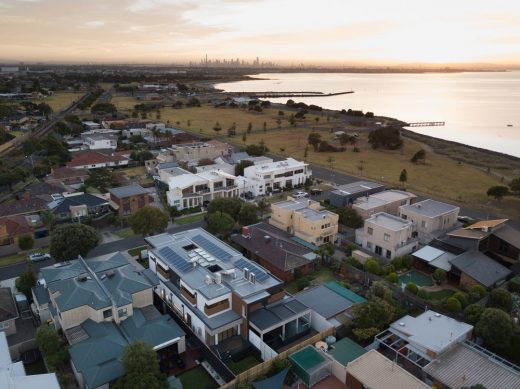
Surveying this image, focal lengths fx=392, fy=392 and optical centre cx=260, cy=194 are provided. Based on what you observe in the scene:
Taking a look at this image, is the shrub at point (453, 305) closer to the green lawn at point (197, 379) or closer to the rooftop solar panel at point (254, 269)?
the rooftop solar panel at point (254, 269)

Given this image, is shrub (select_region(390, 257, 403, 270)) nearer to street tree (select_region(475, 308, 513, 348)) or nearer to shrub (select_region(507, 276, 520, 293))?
shrub (select_region(507, 276, 520, 293))

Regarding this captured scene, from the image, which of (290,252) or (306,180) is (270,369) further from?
(306,180)

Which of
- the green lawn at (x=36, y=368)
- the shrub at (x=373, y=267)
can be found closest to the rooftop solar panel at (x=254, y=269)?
the shrub at (x=373, y=267)

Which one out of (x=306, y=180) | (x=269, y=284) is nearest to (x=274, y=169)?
(x=306, y=180)

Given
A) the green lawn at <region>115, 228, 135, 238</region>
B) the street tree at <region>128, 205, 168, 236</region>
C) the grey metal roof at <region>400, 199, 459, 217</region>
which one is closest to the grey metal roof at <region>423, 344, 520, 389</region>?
the grey metal roof at <region>400, 199, 459, 217</region>

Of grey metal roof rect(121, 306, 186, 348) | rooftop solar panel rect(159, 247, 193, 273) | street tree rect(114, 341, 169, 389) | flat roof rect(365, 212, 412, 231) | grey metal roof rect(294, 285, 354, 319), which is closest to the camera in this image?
street tree rect(114, 341, 169, 389)

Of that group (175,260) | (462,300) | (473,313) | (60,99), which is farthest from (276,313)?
(60,99)

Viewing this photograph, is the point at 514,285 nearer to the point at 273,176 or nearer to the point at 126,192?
the point at 273,176
